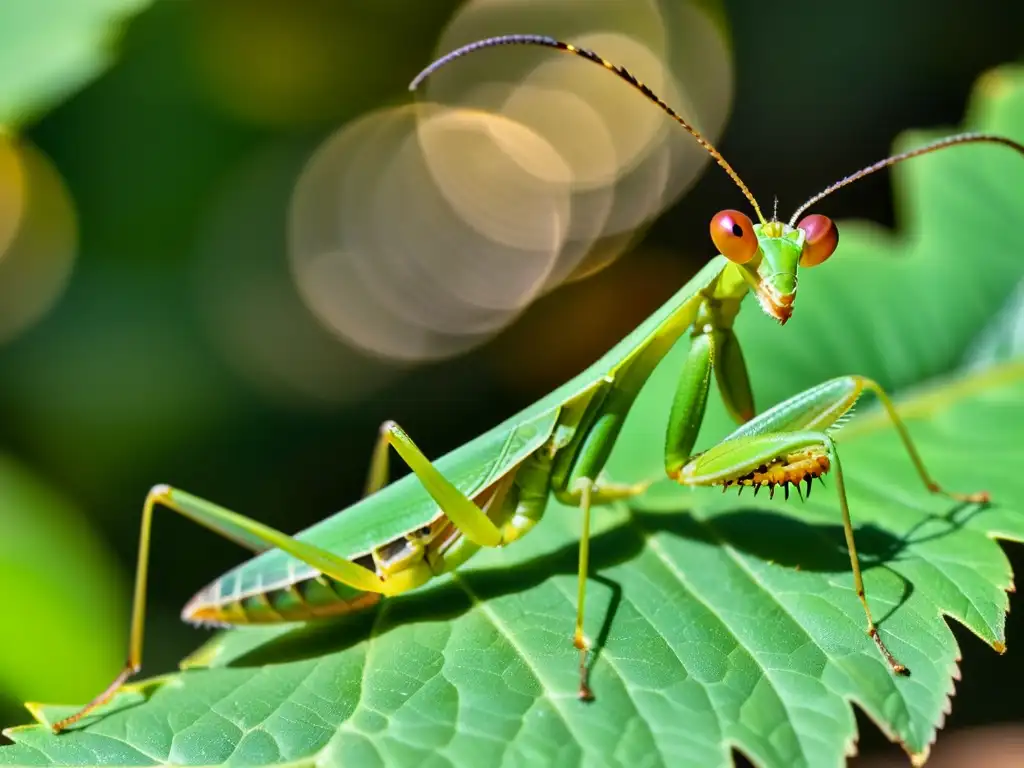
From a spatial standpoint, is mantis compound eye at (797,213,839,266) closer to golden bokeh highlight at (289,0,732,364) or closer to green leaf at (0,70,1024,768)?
green leaf at (0,70,1024,768)

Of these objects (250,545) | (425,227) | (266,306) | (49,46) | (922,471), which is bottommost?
(922,471)

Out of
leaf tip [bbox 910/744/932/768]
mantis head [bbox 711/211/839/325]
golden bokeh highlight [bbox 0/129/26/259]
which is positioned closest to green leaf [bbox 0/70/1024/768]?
leaf tip [bbox 910/744/932/768]

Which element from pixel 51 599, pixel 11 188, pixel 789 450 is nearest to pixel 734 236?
pixel 789 450

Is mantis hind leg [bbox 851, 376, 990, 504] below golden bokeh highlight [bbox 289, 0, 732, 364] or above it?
below

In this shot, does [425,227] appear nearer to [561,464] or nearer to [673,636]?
[561,464]

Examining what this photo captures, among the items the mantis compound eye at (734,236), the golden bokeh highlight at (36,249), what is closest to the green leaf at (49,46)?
the mantis compound eye at (734,236)
